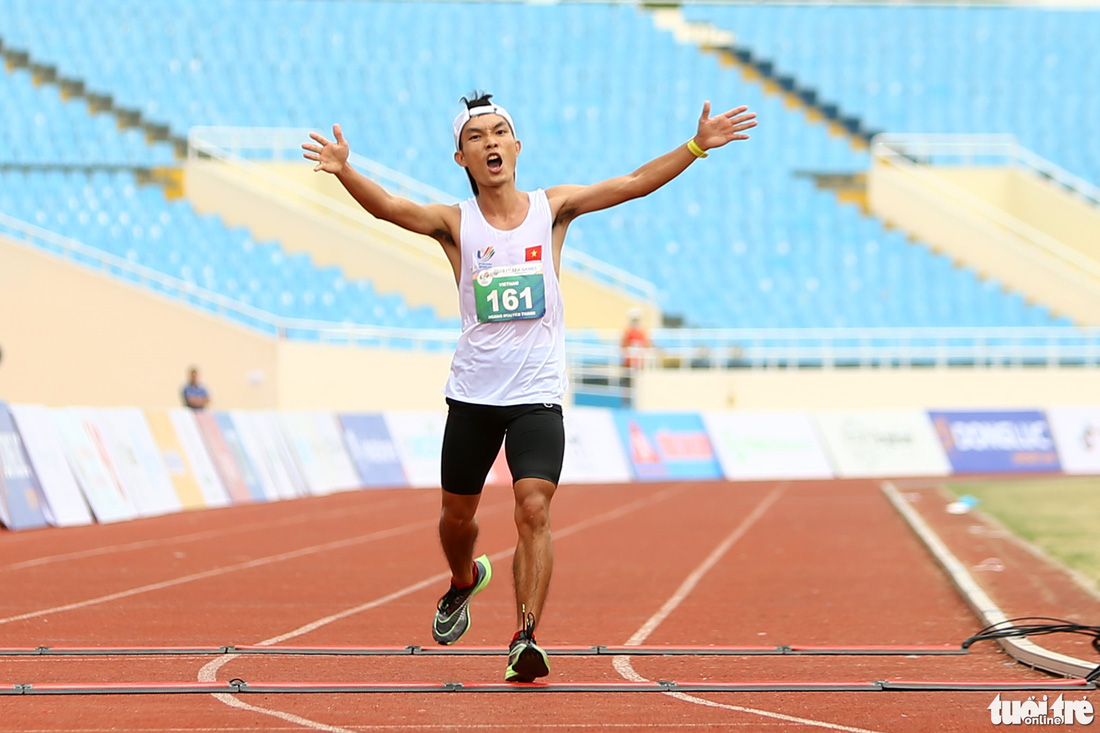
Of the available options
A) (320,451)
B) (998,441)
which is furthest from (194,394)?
(998,441)

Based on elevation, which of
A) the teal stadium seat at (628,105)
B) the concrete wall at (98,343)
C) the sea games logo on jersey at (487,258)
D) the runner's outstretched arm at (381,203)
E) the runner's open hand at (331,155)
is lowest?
the concrete wall at (98,343)

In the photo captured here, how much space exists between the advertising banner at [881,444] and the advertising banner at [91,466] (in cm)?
1527

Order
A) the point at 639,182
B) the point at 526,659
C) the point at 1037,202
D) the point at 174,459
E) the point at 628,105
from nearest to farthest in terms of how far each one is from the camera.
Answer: the point at 526,659
the point at 639,182
the point at 174,459
the point at 1037,202
the point at 628,105

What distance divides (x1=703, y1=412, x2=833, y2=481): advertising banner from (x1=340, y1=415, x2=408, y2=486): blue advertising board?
611cm

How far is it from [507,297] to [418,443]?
21274 millimetres

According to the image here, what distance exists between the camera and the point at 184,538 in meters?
16.8

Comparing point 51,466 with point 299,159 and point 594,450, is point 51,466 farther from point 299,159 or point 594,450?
point 299,159

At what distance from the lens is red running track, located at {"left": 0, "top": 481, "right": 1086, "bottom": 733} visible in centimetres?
616

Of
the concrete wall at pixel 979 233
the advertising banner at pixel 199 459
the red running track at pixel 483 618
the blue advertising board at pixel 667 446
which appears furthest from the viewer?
the concrete wall at pixel 979 233

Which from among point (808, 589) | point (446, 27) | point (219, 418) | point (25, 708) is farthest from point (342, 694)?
point (446, 27)

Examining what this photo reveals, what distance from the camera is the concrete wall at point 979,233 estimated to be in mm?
36344

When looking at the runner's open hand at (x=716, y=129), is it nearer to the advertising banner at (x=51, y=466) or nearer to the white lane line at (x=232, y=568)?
the white lane line at (x=232, y=568)

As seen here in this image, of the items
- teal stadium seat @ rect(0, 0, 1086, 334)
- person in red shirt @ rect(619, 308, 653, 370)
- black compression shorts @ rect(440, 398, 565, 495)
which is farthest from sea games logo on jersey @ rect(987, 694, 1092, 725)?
teal stadium seat @ rect(0, 0, 1086, 334)

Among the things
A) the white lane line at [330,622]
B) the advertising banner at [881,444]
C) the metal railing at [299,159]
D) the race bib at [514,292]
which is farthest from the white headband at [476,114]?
the metal railing at [299,159]
